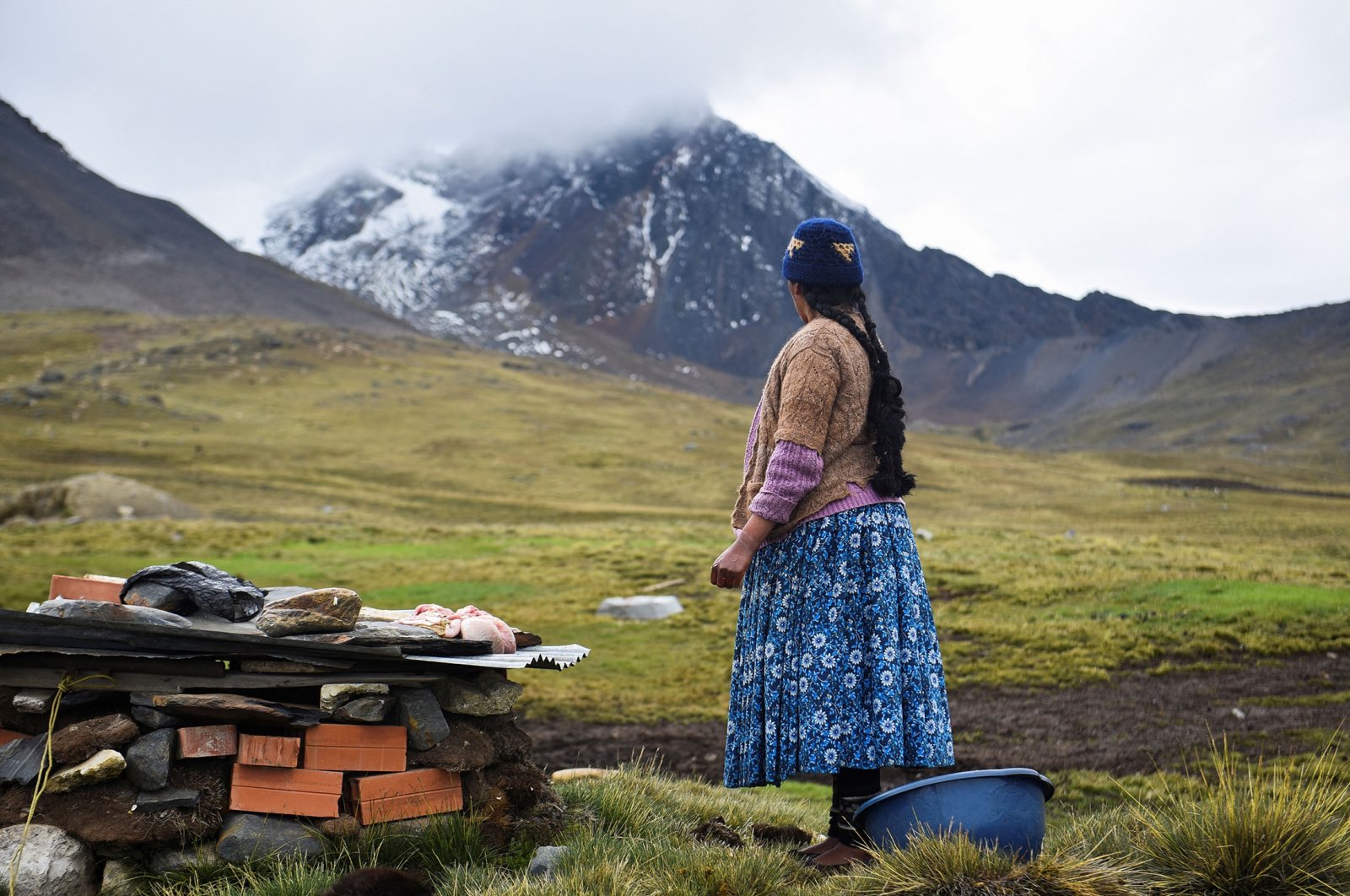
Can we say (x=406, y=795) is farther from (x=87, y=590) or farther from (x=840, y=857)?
(x=840, y=857)

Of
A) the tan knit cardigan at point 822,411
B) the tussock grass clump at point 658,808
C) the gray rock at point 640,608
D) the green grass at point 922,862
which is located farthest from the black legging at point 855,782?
the gray rock at point 640,608

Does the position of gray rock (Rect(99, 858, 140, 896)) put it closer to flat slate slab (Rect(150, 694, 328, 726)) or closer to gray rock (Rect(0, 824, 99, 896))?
gray rock (Rect(0, 824, 99, 896))

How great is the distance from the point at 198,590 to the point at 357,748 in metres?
1.21

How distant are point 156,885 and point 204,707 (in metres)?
0.74

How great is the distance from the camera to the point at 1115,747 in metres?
10.4

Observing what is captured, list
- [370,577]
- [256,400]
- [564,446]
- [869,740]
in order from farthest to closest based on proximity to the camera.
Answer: [256,400] < [564,446] < [370,577] < [869,740]

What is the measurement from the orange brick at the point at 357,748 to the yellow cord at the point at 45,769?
0.95m

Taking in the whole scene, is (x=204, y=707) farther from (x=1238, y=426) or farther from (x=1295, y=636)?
(x=1238, y=426)

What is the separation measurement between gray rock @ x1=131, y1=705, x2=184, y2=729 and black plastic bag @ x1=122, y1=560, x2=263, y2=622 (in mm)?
574

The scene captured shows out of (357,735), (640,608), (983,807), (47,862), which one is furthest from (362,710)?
(640,608)

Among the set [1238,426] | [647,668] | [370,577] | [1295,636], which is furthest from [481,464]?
[1238,426]

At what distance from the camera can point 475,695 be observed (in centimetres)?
509

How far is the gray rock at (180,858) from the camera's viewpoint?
14.5 ft

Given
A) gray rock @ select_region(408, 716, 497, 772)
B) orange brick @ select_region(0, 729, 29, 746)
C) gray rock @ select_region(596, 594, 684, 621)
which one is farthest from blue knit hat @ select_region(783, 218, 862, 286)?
gray rock @ select_region(596, 594, 684, 621)
